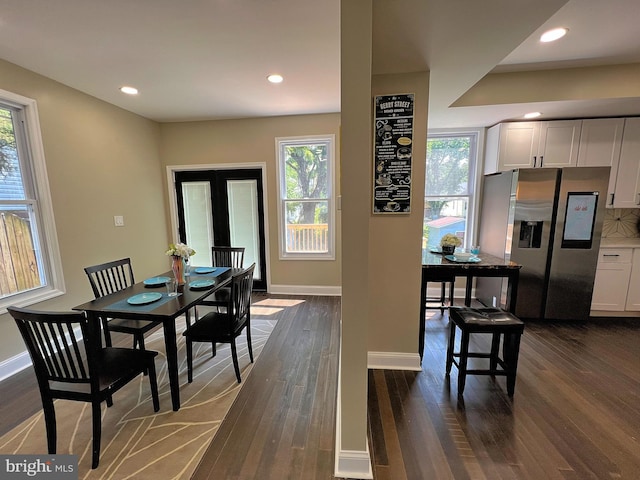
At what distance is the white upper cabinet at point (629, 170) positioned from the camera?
10.00 ft

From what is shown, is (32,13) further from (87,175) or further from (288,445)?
(288,445)

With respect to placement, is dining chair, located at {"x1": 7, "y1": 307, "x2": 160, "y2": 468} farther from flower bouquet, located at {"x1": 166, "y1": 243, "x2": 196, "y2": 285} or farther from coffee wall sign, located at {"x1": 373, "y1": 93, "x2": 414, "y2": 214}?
coffee wall sign, located at {"x1": 373, "y1": 93, "x2": 414, "y2": 214}

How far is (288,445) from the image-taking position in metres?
1.63

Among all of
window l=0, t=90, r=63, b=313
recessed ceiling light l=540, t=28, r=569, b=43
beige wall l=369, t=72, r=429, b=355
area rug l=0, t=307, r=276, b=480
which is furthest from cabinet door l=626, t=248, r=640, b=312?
window l=0, t=90, r=63, b=313

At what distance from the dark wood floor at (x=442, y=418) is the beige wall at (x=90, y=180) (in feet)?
3.91

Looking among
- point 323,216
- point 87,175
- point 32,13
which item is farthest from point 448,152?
point 87,175

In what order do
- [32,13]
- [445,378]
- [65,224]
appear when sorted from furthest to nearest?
[65,224]
[445,378]
[32,13]

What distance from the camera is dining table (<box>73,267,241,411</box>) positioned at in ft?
5.85

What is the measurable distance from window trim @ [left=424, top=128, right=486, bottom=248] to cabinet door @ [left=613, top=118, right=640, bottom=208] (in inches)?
55.3

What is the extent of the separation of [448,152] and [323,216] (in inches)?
80.0

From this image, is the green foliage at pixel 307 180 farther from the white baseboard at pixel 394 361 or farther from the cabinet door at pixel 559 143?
the cabinet door at pixel 559 143

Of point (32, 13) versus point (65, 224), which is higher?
point (32, 13)

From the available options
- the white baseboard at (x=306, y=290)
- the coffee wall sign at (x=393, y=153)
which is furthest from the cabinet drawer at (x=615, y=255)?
the white baseboard at (x=306, y=290)

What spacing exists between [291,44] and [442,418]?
3028 millimetres
